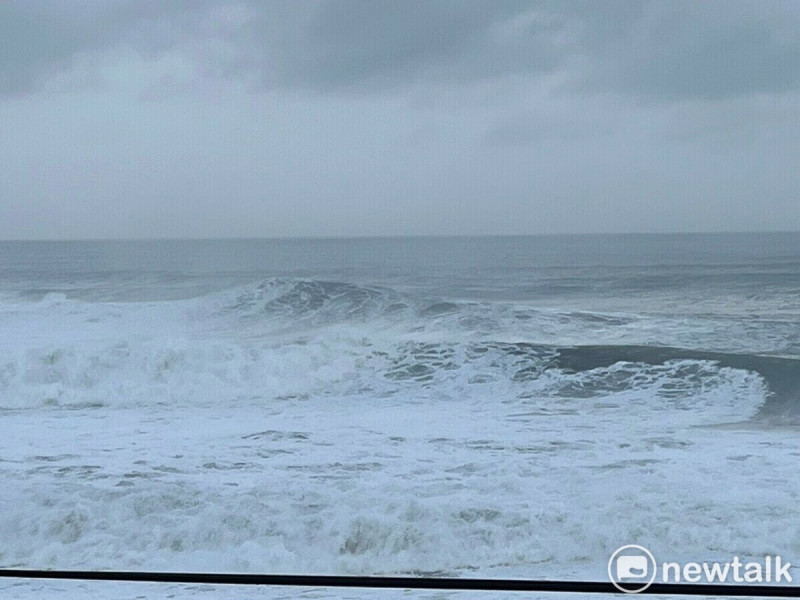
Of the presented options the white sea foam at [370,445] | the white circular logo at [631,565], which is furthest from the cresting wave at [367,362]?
the white circular logo at [631,565]

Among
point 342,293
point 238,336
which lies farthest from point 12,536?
point 342,293

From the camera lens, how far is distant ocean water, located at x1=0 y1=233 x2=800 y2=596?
2.78 m

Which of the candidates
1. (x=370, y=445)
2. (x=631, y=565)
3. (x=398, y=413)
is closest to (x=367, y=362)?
(x=398, y=413)

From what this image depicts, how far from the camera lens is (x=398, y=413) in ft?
15.3

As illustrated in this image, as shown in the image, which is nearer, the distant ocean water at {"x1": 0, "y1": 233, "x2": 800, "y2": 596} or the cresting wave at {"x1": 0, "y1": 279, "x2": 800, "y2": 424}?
the distant ocean water at {"x1": 0, "y1": 233, "x2": 800, "y2": 596}

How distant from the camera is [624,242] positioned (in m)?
11.1

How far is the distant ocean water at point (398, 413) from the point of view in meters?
2.78

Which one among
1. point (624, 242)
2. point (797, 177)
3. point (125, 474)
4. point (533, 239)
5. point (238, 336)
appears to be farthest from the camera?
point (533, 239)

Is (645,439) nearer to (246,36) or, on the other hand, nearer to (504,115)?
(246,36)

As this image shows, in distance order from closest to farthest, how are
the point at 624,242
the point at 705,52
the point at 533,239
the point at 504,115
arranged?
the point at 705,52, the point at 504,115, the point at 624,242, the point at 533,239

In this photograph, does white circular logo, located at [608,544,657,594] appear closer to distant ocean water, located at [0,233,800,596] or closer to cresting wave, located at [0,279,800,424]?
distant ocean water, located at [0,233,800,596]

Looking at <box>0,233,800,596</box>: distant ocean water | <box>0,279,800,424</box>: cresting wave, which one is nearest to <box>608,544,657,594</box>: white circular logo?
<box>0,233,800,596</box>: distant ocean water

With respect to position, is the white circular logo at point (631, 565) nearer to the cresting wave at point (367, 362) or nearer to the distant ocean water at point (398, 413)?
the distant ocean water at point (398, 413)

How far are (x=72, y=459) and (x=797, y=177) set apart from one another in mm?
6942
